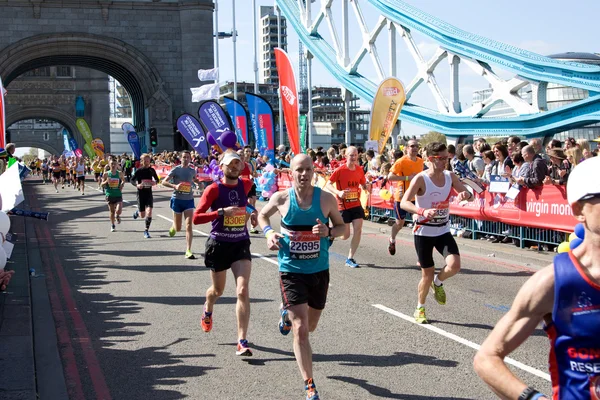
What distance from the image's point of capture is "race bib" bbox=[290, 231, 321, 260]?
634cm

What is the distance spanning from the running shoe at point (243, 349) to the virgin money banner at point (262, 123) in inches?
871

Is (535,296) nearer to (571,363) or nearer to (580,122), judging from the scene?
(571,363)

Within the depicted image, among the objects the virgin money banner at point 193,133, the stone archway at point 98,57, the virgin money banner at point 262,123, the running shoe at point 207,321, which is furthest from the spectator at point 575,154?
the stone archway at point 98,57

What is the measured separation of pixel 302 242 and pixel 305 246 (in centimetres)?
4

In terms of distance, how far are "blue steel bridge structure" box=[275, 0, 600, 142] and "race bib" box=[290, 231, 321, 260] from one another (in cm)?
3228

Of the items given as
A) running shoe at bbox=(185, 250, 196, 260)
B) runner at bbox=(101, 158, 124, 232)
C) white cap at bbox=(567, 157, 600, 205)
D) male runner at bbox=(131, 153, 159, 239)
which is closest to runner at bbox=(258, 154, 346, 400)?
white cap at bbox=(567, 157, 600, 205)

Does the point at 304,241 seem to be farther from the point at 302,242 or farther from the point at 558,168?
the point at 558,168

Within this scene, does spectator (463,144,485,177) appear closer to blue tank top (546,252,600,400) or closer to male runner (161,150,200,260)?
male runner (161,150,200,260)

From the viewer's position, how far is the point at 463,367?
6.85 meters

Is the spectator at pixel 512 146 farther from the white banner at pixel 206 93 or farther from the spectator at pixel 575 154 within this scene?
the white banner at pixel 206 93

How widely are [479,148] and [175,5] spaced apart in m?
44.9

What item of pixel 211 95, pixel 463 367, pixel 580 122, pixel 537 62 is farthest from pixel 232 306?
pixel 211 95

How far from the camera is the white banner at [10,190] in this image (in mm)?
8805

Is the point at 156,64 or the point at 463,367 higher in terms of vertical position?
the point at 156,64
